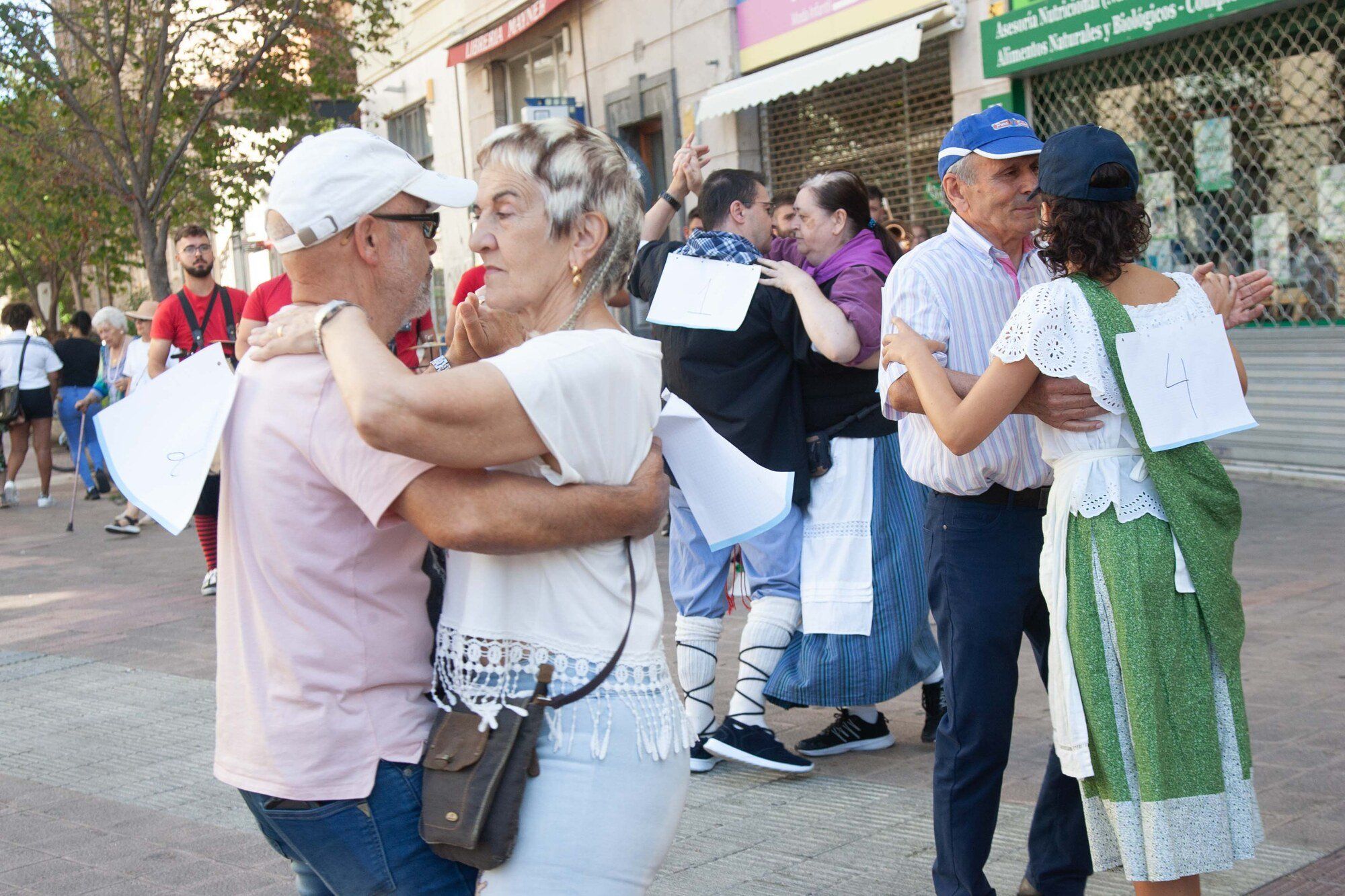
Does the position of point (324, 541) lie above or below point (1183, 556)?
above

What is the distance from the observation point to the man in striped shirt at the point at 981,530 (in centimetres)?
325

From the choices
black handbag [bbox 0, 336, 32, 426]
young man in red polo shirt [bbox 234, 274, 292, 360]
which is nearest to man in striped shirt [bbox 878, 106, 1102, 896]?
young man in red polo shirt [bbox 234, 274, 292, 360]

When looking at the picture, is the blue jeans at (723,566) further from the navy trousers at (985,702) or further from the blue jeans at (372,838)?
the blue jeans at (372,838)

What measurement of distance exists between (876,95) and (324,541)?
11.9 metres

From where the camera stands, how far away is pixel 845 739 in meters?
4.89

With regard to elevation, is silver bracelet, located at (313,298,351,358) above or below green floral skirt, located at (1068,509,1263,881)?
above

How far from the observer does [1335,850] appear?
366 centimetres

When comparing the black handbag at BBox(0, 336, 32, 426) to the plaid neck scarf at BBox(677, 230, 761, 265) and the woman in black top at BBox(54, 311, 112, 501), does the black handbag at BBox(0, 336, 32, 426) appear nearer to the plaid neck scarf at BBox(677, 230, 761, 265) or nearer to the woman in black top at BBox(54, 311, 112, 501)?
the woman in black top at BBox(54, 311, 112, 501)

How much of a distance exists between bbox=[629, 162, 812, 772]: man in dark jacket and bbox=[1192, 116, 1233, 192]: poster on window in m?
6.30

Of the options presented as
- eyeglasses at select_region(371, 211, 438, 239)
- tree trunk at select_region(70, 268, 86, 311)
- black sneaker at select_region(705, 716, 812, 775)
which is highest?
tree trunk at select_region(70, 268, 86, 311)

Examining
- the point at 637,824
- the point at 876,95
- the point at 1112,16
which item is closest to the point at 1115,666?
the point at 637,824

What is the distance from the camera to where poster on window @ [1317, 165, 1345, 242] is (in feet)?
30.3

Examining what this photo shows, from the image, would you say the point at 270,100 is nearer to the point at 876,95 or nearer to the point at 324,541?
the point at 876,95

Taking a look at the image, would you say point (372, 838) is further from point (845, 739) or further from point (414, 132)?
point (414, 132)
